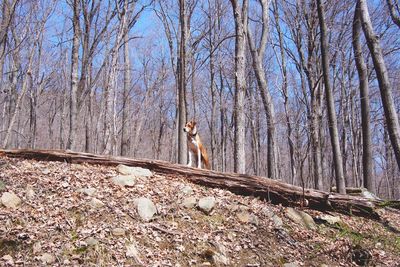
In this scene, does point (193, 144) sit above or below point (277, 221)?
above

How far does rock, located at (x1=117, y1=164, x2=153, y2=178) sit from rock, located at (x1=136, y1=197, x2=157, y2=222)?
100 cm

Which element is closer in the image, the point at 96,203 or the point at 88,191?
the point at 96,203

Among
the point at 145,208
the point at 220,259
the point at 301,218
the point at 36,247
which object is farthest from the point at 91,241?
the point at 301,218

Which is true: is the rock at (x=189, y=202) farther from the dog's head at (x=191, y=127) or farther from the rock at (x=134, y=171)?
the dog's head at (x=191, y=127)

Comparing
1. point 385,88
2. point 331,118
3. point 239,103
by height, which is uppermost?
point 385,88

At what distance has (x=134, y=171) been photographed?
6.48 meters

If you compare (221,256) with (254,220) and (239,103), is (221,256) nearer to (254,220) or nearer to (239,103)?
(254,220)

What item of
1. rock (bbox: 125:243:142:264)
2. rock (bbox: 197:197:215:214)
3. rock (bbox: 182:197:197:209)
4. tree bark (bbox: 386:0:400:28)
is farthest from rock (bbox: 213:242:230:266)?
tree bark (bbox: 386:0:400:28)

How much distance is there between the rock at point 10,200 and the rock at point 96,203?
1069 mm

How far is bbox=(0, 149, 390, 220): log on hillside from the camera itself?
668cm

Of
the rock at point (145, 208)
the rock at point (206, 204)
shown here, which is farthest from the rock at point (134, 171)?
the rock at point (206, 204)

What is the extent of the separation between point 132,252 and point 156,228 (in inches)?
25.5

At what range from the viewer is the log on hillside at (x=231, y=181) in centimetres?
668

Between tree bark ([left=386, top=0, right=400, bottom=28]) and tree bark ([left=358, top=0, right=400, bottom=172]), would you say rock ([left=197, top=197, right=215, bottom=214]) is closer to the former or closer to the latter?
tree bark ([left=358, top=0, right=400, bottom=172])
